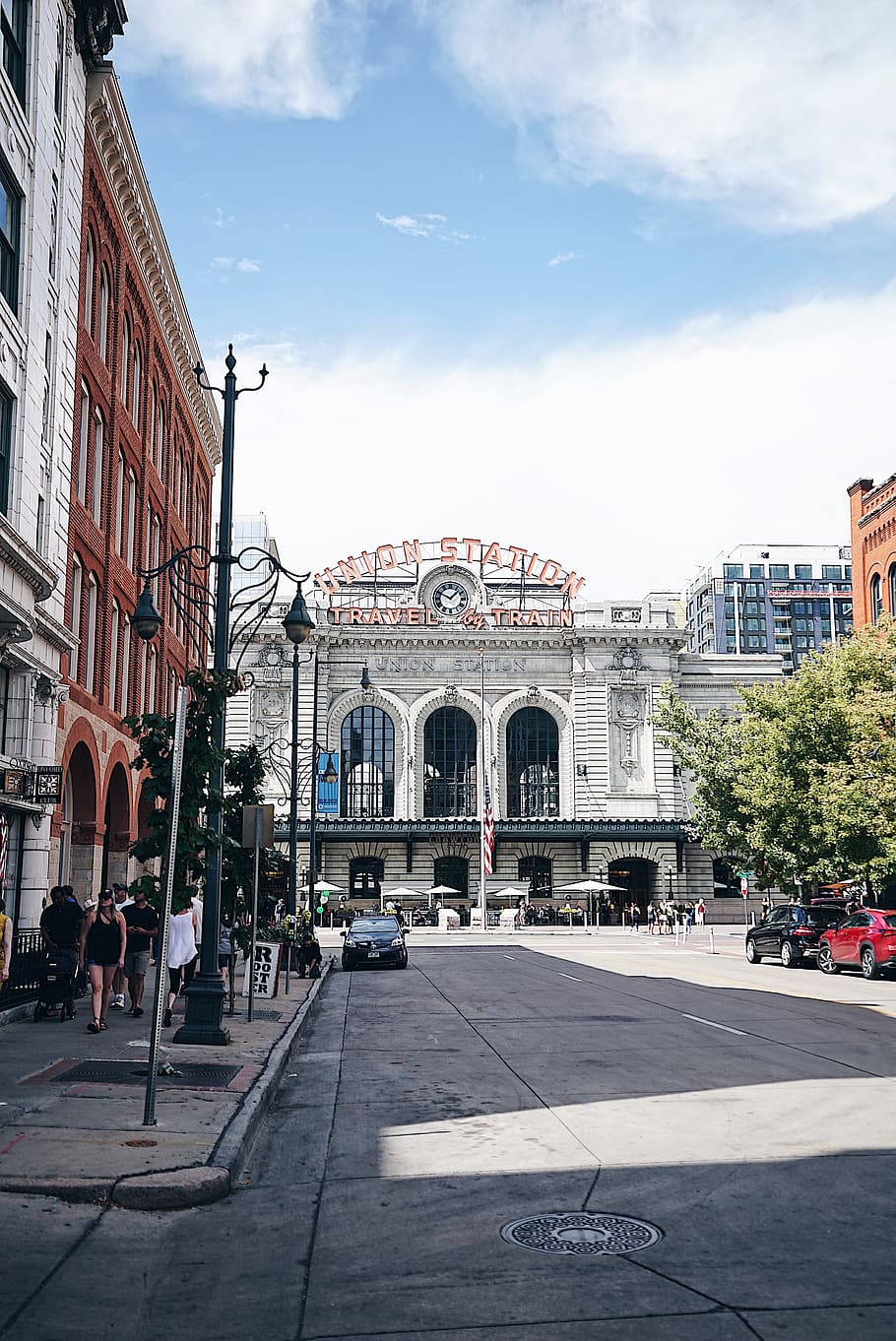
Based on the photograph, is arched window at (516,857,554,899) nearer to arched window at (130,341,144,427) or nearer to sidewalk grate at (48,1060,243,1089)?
arched window at (130,341,144,427)

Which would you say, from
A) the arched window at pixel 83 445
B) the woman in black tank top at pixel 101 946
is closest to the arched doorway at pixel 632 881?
the arched window at pixel 83 445

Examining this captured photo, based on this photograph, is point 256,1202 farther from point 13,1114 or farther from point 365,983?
point 365,983

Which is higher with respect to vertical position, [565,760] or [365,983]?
[565,760]

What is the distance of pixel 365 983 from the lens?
3136 cm

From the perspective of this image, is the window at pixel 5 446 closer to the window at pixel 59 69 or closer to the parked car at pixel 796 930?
the window at pixel 59 69

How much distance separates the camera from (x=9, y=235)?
2161 cm

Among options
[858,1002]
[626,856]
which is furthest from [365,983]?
[626,856]

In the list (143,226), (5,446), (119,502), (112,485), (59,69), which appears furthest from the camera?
(143,226)

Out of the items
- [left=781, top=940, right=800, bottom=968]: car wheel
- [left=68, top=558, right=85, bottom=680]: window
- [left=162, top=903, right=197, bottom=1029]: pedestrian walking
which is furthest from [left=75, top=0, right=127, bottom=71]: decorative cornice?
[left=781, top=940, right=800, bottom=968]: car wheel

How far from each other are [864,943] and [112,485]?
71.1 feet

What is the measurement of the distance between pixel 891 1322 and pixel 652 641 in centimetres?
7203

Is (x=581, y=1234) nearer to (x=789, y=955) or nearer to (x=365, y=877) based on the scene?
(x=789, y=955)

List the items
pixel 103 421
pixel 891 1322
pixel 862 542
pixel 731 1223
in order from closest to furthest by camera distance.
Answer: pixel 891 1322, pixel 731 1223, pixel 103 421, pixel 862 542

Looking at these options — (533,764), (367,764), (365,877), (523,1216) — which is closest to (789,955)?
(523,1216)
